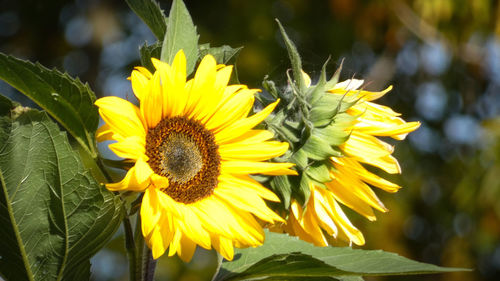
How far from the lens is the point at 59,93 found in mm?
815

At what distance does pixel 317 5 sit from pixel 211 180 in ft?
14.4

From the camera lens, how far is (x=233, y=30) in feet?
14.9

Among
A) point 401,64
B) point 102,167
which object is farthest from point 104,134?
point 401,64

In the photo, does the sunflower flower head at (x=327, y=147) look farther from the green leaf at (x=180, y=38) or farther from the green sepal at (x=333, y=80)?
the green leaf at (x=180, y=38)

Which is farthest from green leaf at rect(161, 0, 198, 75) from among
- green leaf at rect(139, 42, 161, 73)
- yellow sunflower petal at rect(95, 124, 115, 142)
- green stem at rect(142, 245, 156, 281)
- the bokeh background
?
the bokeh background

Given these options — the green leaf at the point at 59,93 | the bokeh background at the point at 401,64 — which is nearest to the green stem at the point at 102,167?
the green leaf at the point at 59,93

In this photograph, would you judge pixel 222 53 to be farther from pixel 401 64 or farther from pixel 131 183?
pixel 401 64

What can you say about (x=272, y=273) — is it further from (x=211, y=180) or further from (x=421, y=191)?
(x=421, y=191)

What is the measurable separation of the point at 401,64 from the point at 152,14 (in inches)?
183

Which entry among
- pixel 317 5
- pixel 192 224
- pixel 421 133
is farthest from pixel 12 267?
pixel 421 133

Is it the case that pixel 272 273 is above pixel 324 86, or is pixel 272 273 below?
below

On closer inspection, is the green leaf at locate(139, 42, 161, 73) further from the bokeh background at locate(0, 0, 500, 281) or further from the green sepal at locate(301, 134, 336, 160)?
the bokeh background at locate(0, 0, 500, 281)

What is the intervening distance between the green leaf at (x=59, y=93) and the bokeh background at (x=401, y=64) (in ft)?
10.4

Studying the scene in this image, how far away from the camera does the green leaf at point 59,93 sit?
79 cm
